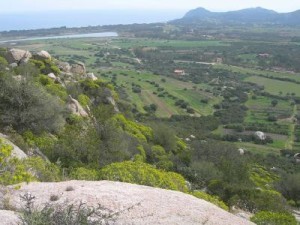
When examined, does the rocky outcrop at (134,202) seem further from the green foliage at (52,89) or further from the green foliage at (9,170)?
the green foliage at (52,89)

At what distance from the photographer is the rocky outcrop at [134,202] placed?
33.8 feet

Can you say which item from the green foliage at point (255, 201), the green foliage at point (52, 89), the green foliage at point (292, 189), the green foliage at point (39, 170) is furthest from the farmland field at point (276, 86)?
the green foliage at point (39, 170)

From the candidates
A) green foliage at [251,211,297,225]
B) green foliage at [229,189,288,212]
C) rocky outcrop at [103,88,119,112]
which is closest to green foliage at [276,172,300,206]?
green foliage at [229,189,288,212]

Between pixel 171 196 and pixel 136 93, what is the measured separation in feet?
312

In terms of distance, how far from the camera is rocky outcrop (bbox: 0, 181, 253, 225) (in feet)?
33.8

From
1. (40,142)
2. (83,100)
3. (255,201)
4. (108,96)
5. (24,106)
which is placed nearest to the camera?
(40,142)

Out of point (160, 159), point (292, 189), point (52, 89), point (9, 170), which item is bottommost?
point (292, 189)

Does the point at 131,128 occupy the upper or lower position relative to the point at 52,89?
lower

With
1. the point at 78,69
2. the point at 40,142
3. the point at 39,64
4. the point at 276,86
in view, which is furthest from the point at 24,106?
the point at 276,86

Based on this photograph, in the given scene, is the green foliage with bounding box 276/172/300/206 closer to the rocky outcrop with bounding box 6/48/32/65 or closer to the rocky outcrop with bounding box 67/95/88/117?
the rocky outcrop with bounding box 67/95/88/117

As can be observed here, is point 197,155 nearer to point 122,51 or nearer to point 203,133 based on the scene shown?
point 203,133

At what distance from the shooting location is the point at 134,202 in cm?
1104

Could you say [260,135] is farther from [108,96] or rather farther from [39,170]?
[39,170]

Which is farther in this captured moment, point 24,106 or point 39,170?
point 24,106
